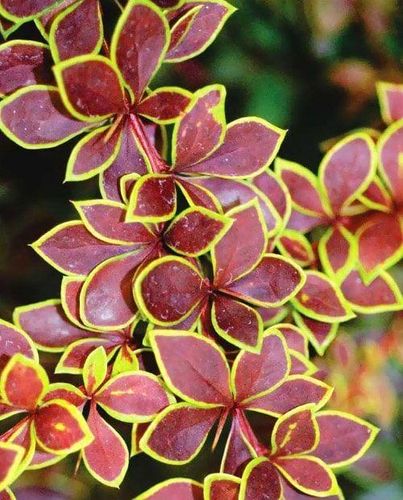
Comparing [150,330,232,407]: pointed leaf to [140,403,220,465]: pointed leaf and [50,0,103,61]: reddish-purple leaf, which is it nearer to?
[140,403,220,465]: pointed leaf

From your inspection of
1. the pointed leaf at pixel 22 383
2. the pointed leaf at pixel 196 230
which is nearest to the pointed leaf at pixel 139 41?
the pointed leaf at pixel 196 230

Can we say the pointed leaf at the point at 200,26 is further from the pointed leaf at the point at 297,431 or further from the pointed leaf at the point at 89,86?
the pointed leaf at the point at 297,431

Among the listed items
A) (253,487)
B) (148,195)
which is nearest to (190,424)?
(253,487)

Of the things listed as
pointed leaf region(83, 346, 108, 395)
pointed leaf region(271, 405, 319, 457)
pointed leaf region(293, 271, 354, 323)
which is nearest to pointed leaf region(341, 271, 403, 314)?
pointed leaf region(293, 271, 354, 323)

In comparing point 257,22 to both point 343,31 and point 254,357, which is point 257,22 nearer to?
point 343,31

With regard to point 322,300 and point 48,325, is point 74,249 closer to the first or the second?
point 48,325

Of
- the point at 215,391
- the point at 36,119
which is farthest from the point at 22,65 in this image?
the point at 215,391
